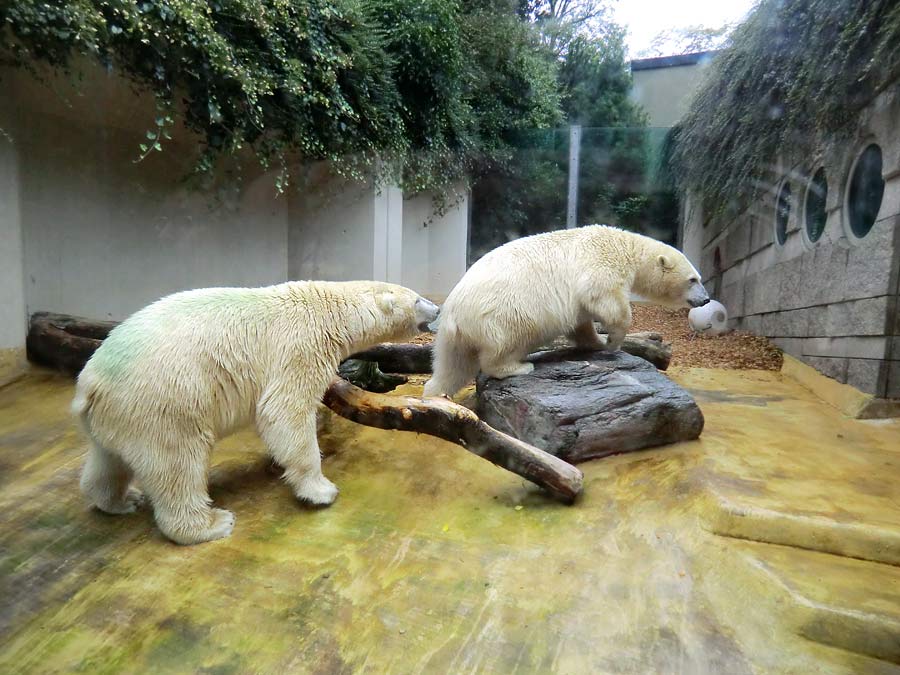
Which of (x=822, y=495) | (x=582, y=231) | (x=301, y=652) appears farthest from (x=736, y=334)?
(x=301, y=652)

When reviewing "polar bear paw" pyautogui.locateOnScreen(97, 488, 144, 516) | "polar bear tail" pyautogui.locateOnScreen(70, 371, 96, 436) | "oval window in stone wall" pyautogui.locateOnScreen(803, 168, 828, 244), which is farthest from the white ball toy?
"polar bear tail" pyautogui.locateOnScreen(70, 371, 96, 436)

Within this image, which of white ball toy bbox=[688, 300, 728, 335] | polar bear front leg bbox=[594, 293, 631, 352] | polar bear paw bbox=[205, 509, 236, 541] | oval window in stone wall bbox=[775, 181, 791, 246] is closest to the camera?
polar bear paw bbox=[205, 509, 236, 541]

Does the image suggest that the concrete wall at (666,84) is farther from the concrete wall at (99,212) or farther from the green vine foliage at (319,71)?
the concrete wall at (99,212)

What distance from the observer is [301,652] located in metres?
1.81

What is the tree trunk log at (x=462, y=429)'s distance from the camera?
2664 millimetres

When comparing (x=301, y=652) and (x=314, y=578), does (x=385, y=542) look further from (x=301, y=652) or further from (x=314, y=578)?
(x=301, y=652)

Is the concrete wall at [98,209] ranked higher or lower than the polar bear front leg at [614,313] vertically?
higher

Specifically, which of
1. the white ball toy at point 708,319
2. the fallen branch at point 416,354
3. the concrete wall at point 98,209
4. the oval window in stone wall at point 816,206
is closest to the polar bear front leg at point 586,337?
the fallen branch at point 416,354

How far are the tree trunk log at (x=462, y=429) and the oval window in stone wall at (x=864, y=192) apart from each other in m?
3.30

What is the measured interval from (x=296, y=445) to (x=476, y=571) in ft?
3.59

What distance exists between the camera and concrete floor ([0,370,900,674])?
5.79ft

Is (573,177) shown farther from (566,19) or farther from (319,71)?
(319,71)

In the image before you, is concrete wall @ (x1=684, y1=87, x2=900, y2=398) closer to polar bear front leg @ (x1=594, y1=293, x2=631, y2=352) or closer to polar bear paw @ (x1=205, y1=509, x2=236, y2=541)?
polar bear front leg @ (x1=594, y1=293, x2=631, y2=352)

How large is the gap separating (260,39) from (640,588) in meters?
4.45
